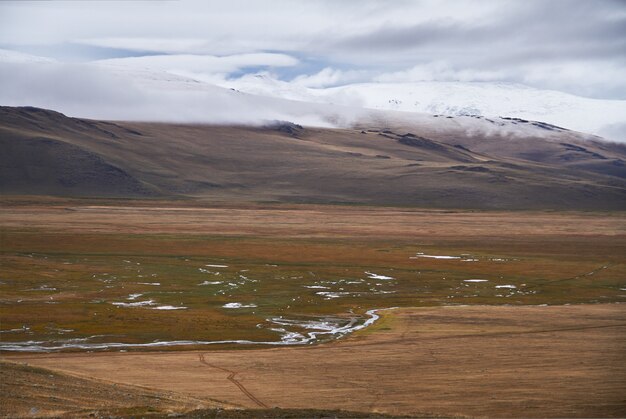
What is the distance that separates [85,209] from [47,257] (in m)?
77.7

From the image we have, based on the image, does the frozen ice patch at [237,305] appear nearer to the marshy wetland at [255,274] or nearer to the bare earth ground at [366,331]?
the marshy wetland at [255,274]

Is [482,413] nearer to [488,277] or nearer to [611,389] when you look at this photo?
[611,389]

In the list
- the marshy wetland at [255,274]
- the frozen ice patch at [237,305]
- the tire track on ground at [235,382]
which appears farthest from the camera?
the frozen ice patch at [237,305]

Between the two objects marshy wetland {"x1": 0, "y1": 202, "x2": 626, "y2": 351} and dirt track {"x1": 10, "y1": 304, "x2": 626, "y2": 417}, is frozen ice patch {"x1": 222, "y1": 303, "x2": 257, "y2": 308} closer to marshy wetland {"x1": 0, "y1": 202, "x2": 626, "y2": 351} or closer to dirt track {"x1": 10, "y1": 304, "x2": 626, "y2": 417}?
marshy wetland {"x1": 0, "y1": 202, "x2": 626, "y2": 351}

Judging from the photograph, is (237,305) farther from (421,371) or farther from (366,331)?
(421,371)

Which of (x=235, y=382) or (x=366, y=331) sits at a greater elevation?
(x=235, y=382)

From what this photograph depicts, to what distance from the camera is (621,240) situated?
126 metres

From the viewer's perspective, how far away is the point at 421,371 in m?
42.0

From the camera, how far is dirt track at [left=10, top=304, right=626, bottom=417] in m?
35.6

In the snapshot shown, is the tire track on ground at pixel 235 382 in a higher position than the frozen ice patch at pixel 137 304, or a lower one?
higher

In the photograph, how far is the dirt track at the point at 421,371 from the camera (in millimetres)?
35625

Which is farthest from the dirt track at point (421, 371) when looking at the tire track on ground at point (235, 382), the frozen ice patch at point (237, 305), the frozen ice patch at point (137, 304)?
the frozen ice patch at point (137, 304)

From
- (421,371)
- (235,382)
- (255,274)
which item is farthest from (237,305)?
(235,382)

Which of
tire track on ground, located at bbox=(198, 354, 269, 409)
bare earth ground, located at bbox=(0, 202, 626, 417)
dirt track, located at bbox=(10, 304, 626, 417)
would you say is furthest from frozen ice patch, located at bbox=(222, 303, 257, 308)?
tire track on ground, located at bbox=(198, 354, 269, 409)
